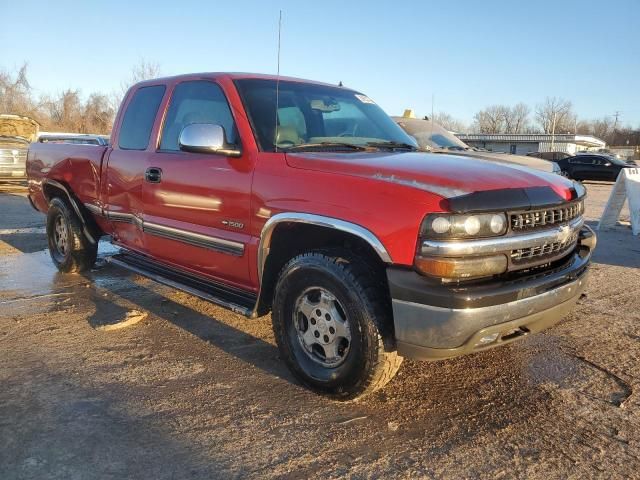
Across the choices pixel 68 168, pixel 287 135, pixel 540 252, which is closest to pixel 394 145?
pixel 287 135

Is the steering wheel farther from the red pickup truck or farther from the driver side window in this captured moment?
the driver side window

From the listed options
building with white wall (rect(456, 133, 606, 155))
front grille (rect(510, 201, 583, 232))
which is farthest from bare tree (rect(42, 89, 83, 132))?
front grille (rect(510, 201, 583, 232))

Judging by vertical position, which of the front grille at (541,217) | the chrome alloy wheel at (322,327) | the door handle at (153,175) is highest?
the door handle at (153,175)

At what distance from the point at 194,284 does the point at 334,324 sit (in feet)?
4.55

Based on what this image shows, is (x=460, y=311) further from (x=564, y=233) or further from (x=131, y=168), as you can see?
(x=131, y=168)

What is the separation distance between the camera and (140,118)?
4.87 metres

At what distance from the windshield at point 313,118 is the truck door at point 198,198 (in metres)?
0.20

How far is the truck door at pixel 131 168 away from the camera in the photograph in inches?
182

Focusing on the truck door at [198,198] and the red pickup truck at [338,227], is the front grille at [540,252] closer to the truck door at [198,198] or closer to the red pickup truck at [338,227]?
the red pickup truck at [338,227]

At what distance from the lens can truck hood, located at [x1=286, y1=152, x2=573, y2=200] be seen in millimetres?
2783

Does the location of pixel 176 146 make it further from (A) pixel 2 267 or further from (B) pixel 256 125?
(A) pixel 2 267

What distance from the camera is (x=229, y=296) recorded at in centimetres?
376

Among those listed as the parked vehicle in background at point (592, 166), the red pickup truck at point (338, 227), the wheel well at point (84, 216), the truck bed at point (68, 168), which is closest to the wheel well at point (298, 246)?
the red pickup truck at point (338, 227)

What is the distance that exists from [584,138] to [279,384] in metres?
65.6
